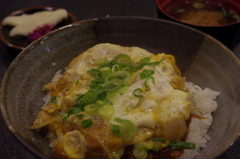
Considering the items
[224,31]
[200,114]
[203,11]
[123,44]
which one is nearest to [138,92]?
[200,114]

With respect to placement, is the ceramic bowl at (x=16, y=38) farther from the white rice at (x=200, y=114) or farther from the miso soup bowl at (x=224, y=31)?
the white rice at (x=200, y=114)

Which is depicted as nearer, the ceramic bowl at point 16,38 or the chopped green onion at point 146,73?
the chopped green onion at point 146,73

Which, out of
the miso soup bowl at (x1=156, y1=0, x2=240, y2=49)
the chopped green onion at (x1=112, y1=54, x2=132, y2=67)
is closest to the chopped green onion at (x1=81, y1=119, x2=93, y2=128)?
the chopped green onion at (x1=112, y1=54, x2=132, y2=67)

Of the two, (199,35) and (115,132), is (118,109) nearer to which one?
→ (115,132)

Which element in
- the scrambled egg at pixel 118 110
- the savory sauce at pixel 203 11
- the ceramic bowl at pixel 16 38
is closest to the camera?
the scrambled egg at pixel 118 110

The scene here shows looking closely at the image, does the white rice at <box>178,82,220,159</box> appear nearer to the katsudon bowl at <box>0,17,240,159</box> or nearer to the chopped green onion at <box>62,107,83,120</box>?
the katsudon bowl at <box>0,17,240,159</box>

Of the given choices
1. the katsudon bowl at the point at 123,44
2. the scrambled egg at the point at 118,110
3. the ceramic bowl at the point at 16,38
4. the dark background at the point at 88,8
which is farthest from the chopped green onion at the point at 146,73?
the ceramic bowl at the point at 16,38
